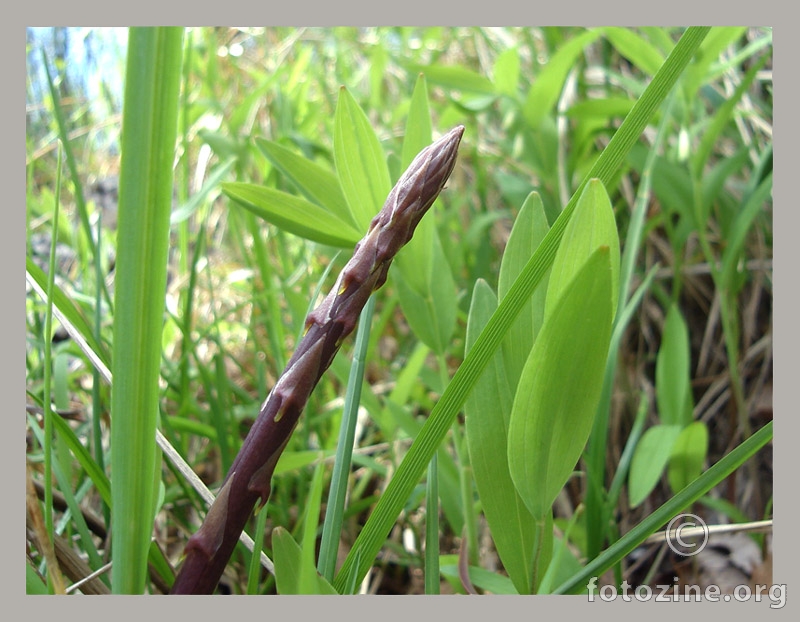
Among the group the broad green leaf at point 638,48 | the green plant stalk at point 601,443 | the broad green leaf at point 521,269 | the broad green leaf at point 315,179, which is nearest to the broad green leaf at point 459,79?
the broad green leaf at point 638,48

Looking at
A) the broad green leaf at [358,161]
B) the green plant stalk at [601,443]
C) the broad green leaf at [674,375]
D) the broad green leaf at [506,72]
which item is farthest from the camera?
the broad green leaf at [506,72]

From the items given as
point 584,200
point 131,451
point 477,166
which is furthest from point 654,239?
point 131,451

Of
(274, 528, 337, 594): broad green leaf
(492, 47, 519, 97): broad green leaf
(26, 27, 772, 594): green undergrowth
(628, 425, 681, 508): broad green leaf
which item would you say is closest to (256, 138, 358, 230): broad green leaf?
(26, 27, 772, 594): green undergrowth

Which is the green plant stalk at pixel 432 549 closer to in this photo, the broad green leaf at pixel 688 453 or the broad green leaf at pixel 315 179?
the broad green leaf at pixel 315 179

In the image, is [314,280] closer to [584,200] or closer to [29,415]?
[29,415]

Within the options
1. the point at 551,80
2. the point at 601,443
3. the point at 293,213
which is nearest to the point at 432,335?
the point at 293,213

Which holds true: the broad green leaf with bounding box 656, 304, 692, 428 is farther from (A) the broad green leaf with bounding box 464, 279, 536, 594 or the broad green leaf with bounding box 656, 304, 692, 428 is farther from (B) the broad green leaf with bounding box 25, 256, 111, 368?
(B) the broad green leaf with bounding box 25, 256, 111, 368

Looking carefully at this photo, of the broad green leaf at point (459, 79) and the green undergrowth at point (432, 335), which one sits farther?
the broad green leaf at point (459, 79)
